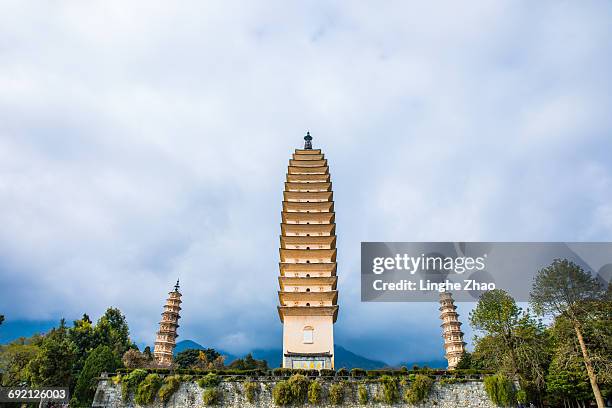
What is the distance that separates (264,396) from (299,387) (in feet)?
7.69

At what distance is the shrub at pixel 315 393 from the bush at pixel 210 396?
5.82 metres

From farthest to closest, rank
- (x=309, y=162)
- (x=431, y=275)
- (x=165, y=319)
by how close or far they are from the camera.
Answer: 1. (x=165, y=319)
2. (x=309, y=162)
3. (x=431, y=275)

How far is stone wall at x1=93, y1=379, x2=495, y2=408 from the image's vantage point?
86.8 ft

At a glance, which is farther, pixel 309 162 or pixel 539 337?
pixel 309 162

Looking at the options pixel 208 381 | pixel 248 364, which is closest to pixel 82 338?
pixel 248 364

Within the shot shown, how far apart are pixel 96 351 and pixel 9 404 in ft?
23.8

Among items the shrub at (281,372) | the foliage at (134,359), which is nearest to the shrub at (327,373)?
the shrub at (281,372)

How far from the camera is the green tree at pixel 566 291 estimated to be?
2545 centimetres

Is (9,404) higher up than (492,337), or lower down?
lower down

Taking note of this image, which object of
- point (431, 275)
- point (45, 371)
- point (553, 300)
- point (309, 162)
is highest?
point (309, 162)

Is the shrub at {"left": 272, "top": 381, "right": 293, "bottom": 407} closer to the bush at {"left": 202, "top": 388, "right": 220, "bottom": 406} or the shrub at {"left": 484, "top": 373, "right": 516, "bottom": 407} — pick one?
the bush at {"left": 202, "top": 388, "right": 220, "bottom": 406}

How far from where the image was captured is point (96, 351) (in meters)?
32.7

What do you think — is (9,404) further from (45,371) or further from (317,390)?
(317,390)

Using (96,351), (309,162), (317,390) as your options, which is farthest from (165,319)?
(317,390)
